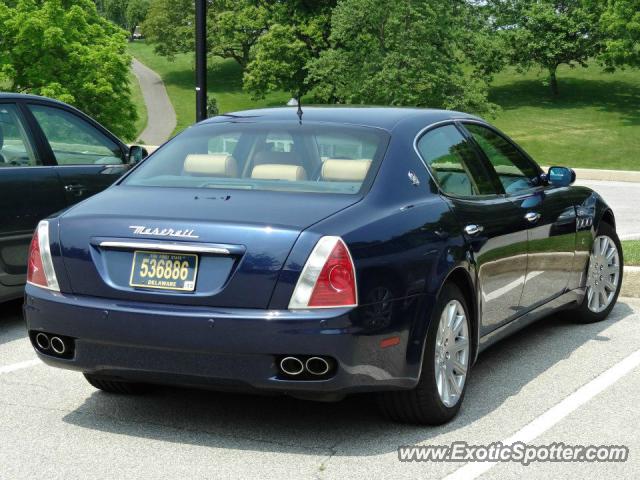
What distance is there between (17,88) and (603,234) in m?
45.8

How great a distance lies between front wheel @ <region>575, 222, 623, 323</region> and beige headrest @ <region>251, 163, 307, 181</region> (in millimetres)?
3058

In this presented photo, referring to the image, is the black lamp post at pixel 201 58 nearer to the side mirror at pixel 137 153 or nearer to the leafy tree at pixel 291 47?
the side mirror at pixel 137 153

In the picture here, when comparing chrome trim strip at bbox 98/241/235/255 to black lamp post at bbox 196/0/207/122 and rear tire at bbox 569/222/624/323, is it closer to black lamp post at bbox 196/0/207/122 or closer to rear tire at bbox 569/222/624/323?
rear tire at bbox 569/222/624/323

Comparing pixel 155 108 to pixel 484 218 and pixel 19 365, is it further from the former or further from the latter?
pixel 484 218

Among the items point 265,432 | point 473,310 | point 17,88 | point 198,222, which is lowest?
point 17,88

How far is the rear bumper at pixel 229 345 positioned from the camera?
4.45 meters

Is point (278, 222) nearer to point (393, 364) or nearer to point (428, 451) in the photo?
point (393, 364)

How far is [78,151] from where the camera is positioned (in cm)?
834

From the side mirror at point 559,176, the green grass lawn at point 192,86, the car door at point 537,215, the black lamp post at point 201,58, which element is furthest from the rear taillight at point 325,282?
the green grass lawn at point 192,86

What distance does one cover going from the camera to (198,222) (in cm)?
466

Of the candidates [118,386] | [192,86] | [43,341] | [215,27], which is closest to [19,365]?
[118,386]

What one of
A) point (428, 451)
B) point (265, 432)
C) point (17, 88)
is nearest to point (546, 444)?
point (428, 451)

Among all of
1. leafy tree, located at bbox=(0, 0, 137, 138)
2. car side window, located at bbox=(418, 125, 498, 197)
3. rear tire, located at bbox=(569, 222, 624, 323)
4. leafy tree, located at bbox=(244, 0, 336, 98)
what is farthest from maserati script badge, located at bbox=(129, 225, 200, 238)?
leafy tree, located at bbox=(244, 0, 336, 98)

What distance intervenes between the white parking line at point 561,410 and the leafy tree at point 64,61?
43288mm
